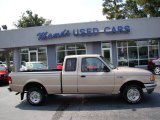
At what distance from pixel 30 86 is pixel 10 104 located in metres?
1.34

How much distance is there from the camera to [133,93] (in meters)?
9.39

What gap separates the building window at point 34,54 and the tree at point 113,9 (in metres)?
22.4

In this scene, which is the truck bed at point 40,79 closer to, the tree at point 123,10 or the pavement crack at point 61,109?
the pavement crack at point 61,109

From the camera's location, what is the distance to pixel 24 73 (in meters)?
10.1


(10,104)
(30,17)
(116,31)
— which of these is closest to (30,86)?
(10,104)

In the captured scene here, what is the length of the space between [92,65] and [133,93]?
1.81 meters

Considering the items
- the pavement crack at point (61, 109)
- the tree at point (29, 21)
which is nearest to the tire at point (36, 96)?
the pavement crack at point (61, 109)

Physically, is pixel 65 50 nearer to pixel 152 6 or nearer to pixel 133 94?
pixel 152 6

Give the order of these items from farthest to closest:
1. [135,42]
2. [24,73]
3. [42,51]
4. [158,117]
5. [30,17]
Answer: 1. [30,17]
2. [42,51]
3. [135,42]
4. [24,73]
5. [158,117]

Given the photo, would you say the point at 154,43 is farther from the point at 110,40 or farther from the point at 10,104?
the point at 10,104

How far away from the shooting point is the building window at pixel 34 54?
2910 centimetres

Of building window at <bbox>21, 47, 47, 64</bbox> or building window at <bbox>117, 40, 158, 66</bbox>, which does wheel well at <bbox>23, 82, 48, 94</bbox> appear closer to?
building window at <bbox>117, 40, 158, 66</bbox>

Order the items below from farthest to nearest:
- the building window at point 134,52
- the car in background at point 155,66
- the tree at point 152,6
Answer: the tree at point 152,6 → the building window at point 134,52 → the car in background at point 155,66

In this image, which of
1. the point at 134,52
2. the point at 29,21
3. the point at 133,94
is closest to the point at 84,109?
the point at 133,94
